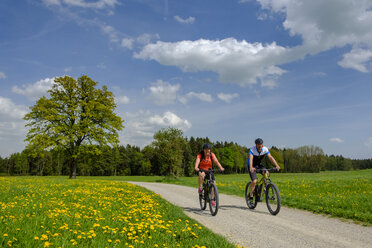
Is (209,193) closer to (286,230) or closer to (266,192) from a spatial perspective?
(266,192)

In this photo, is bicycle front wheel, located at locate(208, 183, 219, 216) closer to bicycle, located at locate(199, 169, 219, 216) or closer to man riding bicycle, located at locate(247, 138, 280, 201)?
bicycle, located at locate(199, 169, 219, 216)

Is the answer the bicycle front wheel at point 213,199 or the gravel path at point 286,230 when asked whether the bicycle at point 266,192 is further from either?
the bicycle front wheel at point 213,199

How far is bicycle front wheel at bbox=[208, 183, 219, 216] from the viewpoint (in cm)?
763

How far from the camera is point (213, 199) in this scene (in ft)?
25.8

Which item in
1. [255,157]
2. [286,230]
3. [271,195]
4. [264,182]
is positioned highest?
[255,157]

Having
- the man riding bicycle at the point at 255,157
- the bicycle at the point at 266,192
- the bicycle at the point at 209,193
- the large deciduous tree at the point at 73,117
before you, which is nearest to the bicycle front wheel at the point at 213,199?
the bicycle at the point at 209,193

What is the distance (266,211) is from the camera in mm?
8414

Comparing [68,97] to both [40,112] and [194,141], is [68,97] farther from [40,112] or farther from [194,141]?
[194,141]

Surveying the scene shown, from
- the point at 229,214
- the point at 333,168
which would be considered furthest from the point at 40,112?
the point at 333,168

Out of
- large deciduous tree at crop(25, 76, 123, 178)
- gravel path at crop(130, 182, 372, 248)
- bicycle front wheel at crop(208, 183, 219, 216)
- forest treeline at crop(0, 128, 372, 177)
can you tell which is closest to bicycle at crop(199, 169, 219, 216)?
bicycle front wheel at crop(208, 183, 219, 216)

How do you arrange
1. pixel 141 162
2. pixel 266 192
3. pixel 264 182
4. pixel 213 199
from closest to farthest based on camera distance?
pixel 213 199, pixel 266 192, pixel 264 182, pixel 141 162

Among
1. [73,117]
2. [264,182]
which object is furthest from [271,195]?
[73,117]

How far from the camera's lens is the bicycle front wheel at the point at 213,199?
300 inches

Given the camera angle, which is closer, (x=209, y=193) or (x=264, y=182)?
(x=209, y=193)
